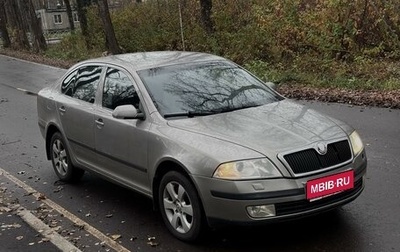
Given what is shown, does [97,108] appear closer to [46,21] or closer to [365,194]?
[365,194]

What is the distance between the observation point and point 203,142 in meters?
4.50

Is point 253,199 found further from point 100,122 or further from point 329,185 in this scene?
point 100,122

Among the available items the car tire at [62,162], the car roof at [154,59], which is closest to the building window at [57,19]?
the car tire at [62,162]

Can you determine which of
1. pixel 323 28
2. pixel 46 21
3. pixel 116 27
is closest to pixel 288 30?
pixel 323 28

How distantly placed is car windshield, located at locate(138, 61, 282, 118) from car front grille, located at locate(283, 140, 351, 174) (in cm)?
112

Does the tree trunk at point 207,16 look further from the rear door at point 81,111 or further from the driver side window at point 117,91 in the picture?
the driver side window at point 117,91

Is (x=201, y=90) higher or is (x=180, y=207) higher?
(x=201, y=90)

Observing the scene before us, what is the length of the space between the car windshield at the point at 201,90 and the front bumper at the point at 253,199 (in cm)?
103

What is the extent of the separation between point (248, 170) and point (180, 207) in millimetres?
861

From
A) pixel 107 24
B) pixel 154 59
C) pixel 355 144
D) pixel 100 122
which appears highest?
pixel 154 59

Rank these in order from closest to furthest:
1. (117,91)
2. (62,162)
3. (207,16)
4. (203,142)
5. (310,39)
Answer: (203,142), (117,91), (62,162), (310,39), (207,16)

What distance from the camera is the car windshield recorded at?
5.20 metres

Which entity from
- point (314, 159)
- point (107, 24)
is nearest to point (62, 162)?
point (314, 159)

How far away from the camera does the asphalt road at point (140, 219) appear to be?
463 centimetres
